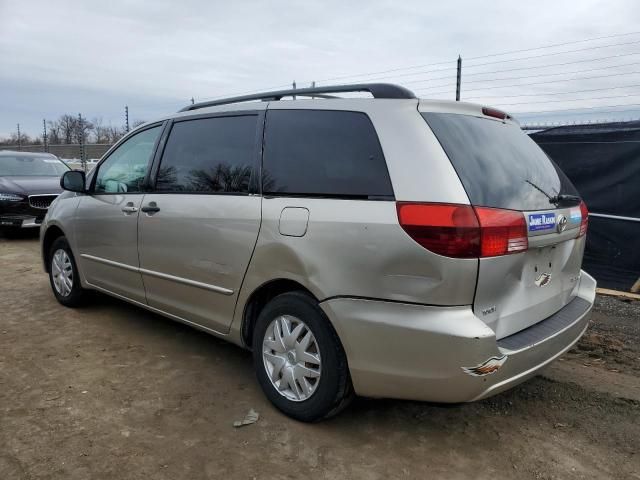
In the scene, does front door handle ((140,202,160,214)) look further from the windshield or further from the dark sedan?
the windshield

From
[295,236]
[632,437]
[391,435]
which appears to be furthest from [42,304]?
[632,437]

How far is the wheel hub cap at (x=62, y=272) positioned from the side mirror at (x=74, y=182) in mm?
713

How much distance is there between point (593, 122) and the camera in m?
5.97

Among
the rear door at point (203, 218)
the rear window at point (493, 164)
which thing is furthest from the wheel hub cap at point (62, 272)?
the rear window at point (493, 164)

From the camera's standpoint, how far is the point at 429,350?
2.27m

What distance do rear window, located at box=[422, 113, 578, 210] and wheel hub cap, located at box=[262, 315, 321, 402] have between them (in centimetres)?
112

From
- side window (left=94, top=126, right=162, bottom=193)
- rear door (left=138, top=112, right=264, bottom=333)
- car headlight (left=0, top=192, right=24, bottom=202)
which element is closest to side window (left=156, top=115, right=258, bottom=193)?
rear door (left=138, top=112, right=264, bottom=333)

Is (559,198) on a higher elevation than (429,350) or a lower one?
higher

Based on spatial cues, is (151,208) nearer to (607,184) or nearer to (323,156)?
(323,156)

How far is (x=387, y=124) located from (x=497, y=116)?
0.80m

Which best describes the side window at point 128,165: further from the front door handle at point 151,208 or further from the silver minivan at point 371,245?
the silver minivan at point 371,245

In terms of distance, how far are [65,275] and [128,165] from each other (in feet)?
4.85

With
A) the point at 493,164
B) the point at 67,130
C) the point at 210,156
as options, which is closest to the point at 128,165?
the point at 210,156

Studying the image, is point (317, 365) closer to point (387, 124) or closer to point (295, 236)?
point (295, 236)
